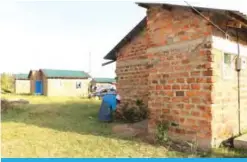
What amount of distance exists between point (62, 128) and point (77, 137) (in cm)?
161

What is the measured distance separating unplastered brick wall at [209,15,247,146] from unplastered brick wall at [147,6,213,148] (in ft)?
0.71

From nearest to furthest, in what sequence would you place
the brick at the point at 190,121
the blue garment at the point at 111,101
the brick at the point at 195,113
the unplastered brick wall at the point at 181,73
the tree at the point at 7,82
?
1. the unplastered brick wall at the point at 181,73
2. the brick at the point at 195,113
3. the brick at the point at 190,121
4. the blue garment at the point at 111,101
5. the tree at the point at 7,82

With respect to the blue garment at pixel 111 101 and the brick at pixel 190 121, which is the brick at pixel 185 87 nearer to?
the brick at pixel 190 121

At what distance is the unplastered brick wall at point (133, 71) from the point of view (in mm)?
10344

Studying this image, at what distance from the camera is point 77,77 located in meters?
36.9

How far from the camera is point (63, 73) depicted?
37031 mm

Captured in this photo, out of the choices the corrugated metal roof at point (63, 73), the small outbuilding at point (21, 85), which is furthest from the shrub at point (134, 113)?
the small outbuilding at point (21, 85)

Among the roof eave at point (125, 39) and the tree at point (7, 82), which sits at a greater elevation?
the roof eave at point (125, 39)

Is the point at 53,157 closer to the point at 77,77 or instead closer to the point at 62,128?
the point at 62,128

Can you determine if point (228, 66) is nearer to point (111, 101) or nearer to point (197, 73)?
point (197, 73)

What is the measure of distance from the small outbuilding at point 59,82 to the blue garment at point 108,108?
23.7m

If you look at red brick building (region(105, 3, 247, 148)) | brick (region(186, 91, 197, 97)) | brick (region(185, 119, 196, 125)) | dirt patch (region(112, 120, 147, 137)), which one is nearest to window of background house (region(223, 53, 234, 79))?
red brick building (region(105, 3, 247, 148))

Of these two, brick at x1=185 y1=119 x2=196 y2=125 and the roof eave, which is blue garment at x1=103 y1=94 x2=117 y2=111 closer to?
the roof eave

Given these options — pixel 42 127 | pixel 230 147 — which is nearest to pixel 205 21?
pixel 230 147
